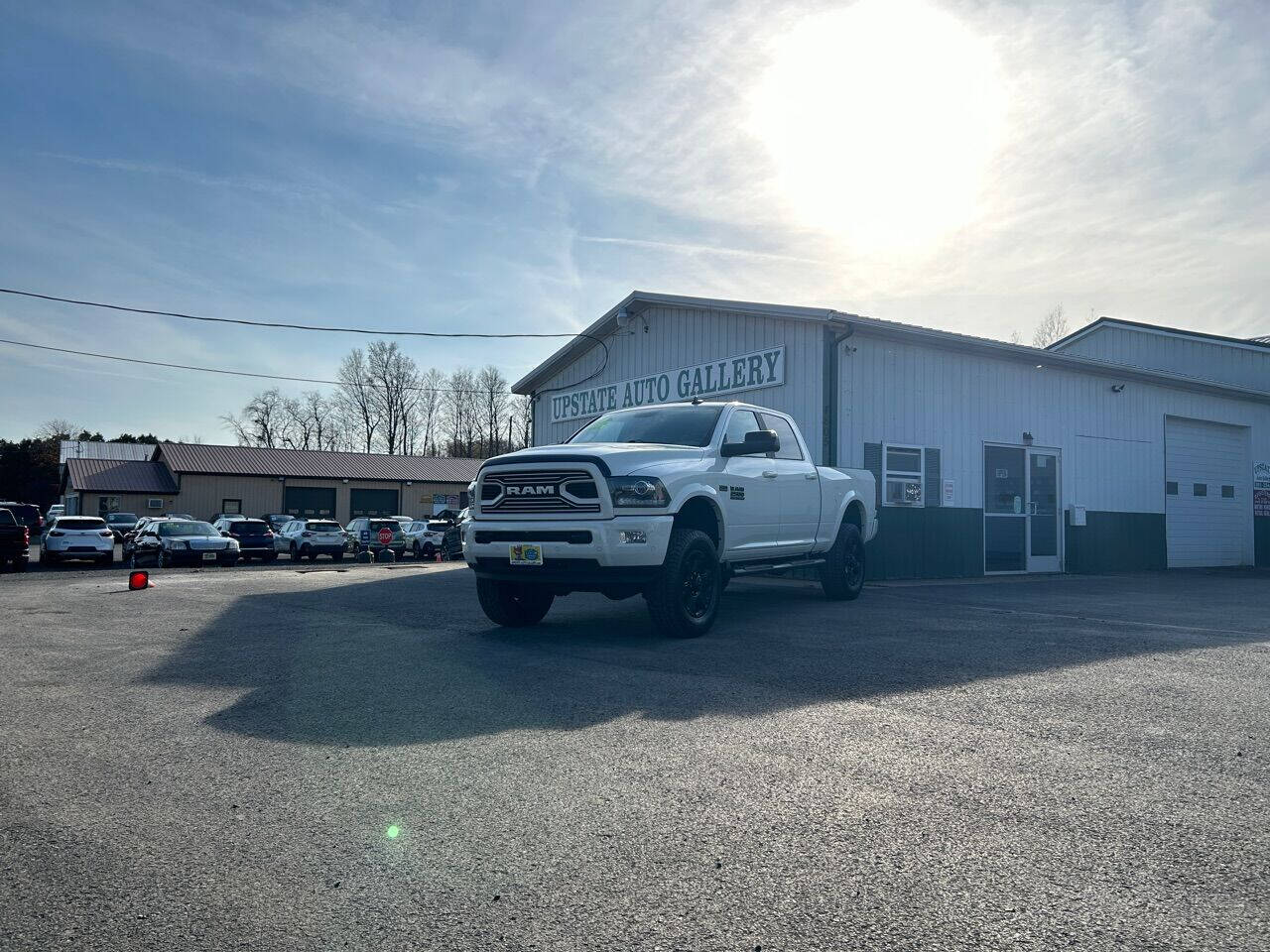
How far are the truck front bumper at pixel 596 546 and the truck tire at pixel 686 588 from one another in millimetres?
162

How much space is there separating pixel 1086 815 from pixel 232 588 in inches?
575

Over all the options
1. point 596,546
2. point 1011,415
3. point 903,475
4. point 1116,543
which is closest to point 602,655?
point 596,546

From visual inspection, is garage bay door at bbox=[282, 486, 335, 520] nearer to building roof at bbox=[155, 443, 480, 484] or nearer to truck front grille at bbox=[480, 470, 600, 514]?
building roof at bbox=[155, 443, 480, 484]

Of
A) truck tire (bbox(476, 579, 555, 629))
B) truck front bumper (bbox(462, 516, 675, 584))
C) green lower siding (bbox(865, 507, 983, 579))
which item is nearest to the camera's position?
truck front bumper (bbox(462, 516, 675, 584))

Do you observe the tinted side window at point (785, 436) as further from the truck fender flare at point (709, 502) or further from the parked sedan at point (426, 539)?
the parked sedan at point (426, 539)

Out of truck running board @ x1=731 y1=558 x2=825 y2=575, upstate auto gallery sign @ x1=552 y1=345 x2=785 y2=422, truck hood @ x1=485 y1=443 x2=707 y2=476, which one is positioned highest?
upstate auto gallery sign @ x1=552 y1=345 x2=785 y2=422

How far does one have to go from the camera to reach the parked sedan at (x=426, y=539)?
104 feet

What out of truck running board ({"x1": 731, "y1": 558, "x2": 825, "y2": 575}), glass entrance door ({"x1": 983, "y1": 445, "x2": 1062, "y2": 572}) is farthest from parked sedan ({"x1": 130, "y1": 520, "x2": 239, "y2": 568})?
truck running board ({"x1": 731, "y1": 558, "x2": 825, "y2": 575})

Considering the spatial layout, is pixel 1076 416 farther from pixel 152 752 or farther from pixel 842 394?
pixel 152 752

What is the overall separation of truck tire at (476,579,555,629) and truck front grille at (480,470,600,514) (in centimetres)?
82

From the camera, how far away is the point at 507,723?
527 cm

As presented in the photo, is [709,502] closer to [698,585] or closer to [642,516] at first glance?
[698,585]

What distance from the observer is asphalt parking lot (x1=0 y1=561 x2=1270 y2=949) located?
283 cm

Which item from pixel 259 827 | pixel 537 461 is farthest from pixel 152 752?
pixel 537 461
